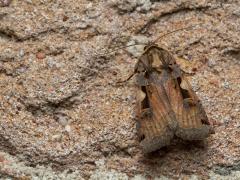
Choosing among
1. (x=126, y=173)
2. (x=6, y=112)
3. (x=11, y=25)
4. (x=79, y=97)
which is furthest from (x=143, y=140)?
→ (x=11, y=25)

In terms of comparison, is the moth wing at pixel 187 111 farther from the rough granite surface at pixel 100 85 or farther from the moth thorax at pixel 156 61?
the moth thorax at pixel 156 61

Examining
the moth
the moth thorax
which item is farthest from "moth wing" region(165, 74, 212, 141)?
the moth thorax

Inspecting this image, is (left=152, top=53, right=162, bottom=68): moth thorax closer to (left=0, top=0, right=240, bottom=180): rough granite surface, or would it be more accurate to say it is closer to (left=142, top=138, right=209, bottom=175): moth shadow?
(left=0, top=0, right=240, bottom=180): rough granite surface

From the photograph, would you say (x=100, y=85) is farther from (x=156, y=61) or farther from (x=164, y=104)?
(x=156, y=61)

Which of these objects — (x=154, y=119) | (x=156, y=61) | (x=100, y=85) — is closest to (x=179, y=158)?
(x=154, y=119)

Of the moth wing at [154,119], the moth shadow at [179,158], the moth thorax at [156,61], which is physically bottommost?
the moth shadow at [179,158]

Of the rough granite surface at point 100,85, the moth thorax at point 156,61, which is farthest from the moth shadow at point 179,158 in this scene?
the moth thorax at point 156,61

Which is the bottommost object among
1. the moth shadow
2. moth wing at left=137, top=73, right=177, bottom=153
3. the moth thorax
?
the moth shadow

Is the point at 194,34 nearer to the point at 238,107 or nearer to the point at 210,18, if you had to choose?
the point at 210,18
